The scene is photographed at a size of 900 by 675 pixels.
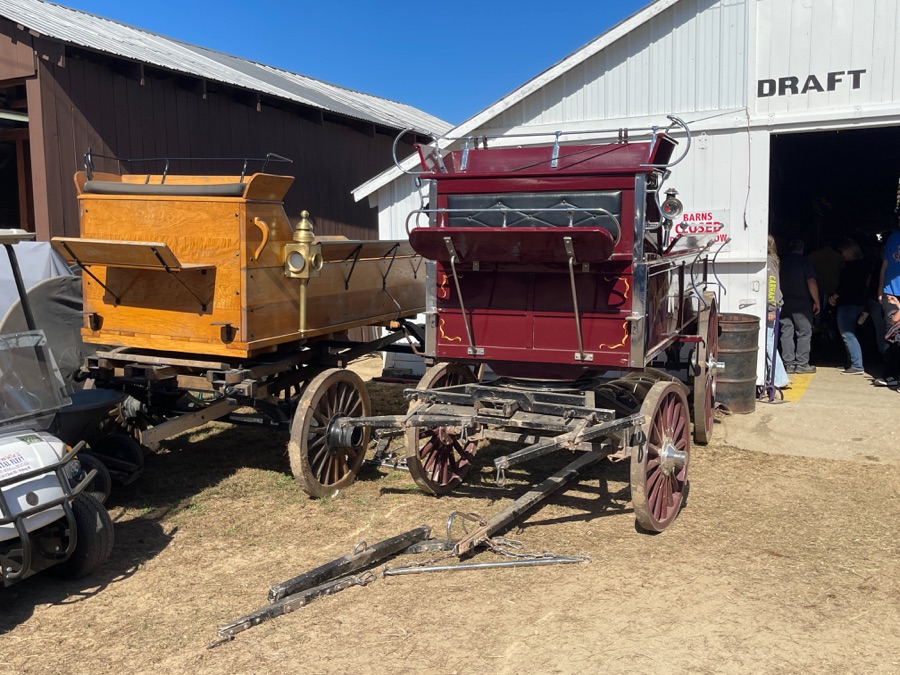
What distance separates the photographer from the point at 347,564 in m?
4.51

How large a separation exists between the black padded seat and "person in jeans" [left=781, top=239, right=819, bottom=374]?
314 inches

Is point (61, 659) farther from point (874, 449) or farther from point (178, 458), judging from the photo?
point (874, 449)

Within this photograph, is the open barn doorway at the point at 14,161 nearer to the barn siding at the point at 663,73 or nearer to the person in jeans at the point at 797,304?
the barn siding at the point at 663,73

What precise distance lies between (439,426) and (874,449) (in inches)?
177

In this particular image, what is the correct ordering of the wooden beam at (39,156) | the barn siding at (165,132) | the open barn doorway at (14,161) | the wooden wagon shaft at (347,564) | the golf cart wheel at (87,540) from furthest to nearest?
the open barn doorway at (14,161), the barn siding at (165,132), the wooden beam at (39,156), the golf cart wheel at (87,540), the wooden wagon shaft at (347,564)

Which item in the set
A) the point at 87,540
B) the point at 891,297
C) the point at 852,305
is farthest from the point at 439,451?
the point at 852,305

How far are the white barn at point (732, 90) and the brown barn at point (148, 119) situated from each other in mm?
2071

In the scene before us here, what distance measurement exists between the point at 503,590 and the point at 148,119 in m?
7.78

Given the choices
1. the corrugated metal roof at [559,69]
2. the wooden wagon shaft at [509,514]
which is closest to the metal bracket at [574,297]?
the wooden wagon shaft at [509,514]

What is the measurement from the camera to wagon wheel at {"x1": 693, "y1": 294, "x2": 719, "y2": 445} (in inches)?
285

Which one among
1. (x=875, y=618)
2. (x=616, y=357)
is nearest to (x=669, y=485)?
(x=616, y=357)

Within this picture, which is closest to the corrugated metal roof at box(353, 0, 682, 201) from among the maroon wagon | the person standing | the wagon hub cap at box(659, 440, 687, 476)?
the maroon wagon

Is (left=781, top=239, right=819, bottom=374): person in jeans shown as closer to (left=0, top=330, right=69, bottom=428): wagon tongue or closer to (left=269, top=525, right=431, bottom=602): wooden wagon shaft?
(left=269, top=525, right=431, bottom=602): wooden wagon shaft

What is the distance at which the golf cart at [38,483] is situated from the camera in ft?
13.4
